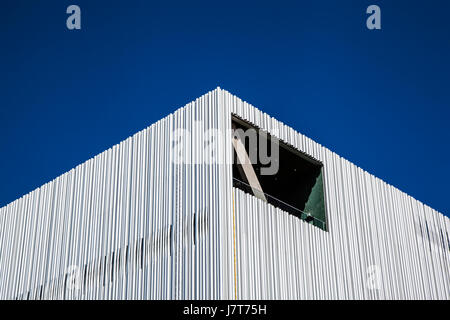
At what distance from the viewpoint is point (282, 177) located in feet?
76.3

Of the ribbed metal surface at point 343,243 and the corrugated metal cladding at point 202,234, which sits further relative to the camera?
the ribbed metal surface at point 343,243

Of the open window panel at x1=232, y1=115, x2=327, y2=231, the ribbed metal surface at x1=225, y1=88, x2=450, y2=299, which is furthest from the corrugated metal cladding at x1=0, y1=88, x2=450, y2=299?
the open window panel at x1=232, y1=115, x2=327, y2=231

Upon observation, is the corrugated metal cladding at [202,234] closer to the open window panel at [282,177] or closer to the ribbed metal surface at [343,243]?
the ribbed metal surface at [343,243]

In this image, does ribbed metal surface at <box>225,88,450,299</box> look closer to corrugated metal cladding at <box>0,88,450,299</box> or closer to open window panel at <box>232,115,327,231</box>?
corrugated metal cladding at <box>0,88,450,299</box>

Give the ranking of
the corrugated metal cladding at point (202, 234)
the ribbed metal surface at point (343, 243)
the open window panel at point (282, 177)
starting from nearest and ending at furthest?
the corrugated metal cladding at point (202, 234) → the ribbed metal surface at point (343, 243) → the open window panel at point (282, 177)

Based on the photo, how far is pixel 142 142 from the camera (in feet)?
70.9

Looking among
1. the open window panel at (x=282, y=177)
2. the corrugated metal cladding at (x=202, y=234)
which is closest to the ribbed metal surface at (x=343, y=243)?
the corrugated metal cladding at (x=202, y=234)

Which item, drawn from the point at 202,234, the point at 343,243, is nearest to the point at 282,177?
the point at 343,243

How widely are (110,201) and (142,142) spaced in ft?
5.96

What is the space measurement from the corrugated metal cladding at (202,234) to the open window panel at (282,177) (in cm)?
27

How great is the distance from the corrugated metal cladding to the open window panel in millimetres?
269

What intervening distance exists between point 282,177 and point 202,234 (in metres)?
5.48

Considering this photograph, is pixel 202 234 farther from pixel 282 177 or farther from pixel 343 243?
pixel 282 177

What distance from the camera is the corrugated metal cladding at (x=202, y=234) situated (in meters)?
18.5
